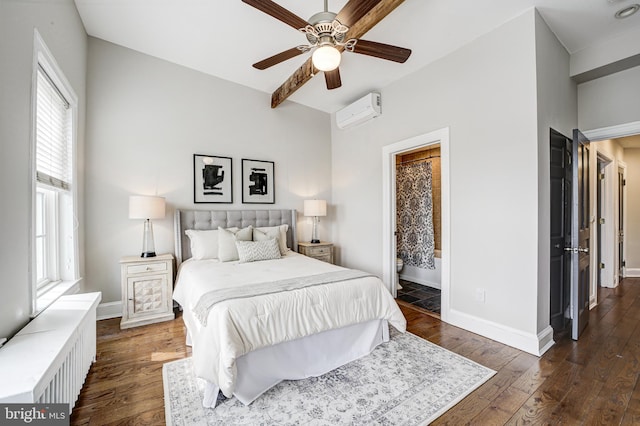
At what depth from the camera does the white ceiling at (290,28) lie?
8.14ft

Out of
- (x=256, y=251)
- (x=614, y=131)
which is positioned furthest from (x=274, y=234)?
(x=614, y=131)

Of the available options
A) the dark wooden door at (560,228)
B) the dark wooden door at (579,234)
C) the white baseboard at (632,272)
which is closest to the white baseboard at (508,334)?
the dark wooden door at (560,228)

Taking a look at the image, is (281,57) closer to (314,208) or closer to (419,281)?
(314,208)

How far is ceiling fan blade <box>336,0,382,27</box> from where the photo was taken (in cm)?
187

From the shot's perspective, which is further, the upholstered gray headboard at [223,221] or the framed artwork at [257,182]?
the framed artwork at [257,182]

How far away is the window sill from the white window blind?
839 mm

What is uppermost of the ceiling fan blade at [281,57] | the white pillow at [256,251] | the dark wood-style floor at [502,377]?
the ceiling fan blade at [281,57]

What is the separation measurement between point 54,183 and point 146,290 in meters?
1.41

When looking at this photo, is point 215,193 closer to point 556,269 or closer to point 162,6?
point 162,6

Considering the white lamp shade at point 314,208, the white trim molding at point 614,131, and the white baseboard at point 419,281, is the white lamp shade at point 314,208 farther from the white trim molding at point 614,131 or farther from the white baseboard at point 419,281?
the white trim molding at point 614,131

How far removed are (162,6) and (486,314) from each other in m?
4.37

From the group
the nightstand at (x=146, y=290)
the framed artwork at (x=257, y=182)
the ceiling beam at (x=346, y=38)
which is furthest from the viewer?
the framed artwork at (x=257, y=182)

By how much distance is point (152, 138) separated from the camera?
3520mm

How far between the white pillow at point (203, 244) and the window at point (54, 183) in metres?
1.11
